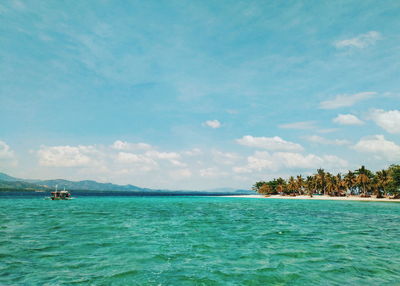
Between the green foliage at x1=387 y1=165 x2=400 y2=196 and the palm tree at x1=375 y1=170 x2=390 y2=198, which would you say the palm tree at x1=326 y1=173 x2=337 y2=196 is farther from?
the green foliage at x1=387 y1=165 x2=400 y2=196

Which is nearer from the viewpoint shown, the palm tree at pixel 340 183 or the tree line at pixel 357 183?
the tree line at pixel 357 183

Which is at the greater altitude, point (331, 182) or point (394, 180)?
point (394, 180)

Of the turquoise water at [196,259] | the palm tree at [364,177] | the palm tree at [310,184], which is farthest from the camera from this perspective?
the palm tree at [310,184]

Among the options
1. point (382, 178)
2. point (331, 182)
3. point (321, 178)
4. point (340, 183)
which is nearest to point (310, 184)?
point (321, 178)

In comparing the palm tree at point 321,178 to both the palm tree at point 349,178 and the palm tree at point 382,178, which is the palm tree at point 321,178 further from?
the palm tree at point 382,178

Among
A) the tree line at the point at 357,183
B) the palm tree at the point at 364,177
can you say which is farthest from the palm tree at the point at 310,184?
the palm tree at the point at 364,177

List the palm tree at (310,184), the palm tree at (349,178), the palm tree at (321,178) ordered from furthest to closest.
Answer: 1. the palm tree at (310,184)
2. the palm tree at (321,178)
3. the palm tree at (349,178)

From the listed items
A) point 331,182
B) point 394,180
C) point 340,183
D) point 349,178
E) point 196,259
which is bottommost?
point 196,259

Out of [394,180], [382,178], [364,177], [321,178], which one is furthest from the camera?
[321,178]

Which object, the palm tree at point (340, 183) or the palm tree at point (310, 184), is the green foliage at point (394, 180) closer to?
the palm tree at point (340, 183)

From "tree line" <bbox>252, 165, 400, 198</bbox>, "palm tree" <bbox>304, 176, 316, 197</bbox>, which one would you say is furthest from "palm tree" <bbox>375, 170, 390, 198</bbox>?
"palm tree" <bbox>304, 176, 316, 197</bbox>

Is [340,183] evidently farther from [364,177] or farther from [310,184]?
[310,184]

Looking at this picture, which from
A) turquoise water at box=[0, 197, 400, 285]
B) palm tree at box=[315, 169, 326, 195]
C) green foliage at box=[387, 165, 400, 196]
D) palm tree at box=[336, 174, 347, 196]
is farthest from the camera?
palm tree at box=[315, 169, 326, 195]

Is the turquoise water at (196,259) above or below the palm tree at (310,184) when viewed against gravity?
below
